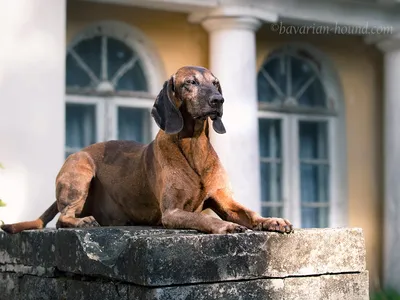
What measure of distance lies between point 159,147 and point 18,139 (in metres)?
3.25

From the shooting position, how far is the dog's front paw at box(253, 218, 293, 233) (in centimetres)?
423

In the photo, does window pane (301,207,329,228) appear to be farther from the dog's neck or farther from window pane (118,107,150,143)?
the dog's neck

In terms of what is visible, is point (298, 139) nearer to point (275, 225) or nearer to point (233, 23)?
point (233, 23)

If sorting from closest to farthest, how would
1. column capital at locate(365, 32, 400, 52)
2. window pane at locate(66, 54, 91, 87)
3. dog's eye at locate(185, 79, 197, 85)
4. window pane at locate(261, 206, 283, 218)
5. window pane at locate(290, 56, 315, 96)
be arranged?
dog's eye at locate(185, 79, 197, 85) < window pane at locate(66, 54, 91, 87) < column capital at locate(365, 32, 400, 52) < window pane at locate(261, 206, 283, 218) < window pane at locate(290, 56, 315, 96)

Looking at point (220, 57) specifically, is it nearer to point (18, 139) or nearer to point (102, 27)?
point (102, 27)

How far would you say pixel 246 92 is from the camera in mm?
9148

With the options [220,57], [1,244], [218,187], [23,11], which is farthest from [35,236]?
[220,57]

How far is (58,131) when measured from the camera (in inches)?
308

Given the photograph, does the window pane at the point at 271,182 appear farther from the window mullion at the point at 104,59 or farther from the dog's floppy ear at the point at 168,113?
the dog's floppy ear at the point at 168,113

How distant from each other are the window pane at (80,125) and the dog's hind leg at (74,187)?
422 centimetres

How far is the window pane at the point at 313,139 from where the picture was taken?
11078mm

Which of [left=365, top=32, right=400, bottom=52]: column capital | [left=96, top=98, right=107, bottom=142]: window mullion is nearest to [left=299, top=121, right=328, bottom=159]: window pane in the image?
[left=365, top=32, right=400, bottom=52]: column capital

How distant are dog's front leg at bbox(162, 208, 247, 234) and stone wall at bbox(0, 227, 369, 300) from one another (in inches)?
2.7

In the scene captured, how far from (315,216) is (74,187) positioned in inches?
250
